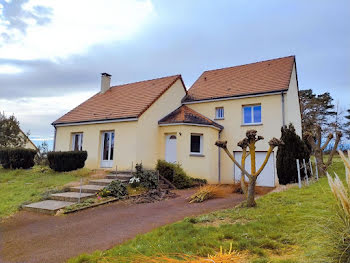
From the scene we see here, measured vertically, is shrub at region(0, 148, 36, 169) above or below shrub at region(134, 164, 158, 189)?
above

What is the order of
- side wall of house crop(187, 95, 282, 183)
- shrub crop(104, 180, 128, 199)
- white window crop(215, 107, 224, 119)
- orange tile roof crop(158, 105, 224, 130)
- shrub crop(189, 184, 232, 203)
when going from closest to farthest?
shrub crop(189, 184, 232, 203)
shrub crop(104, 180, 128, 199)
side wall of house crop(187, 95, 282, 183)
orange tile roof crop(158, 105, 224, 130)
white window crop(215, 107, 224, 119)

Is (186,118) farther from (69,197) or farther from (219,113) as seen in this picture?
(69,197)

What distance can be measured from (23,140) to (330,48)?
25.0 metres

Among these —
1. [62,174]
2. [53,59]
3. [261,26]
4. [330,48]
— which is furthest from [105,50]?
[330,48]

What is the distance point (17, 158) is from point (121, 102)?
299 inches

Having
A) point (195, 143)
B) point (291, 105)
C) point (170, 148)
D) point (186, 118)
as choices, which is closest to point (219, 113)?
point (186, 118)

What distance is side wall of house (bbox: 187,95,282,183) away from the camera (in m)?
14.5

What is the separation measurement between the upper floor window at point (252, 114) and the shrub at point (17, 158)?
1422 cm

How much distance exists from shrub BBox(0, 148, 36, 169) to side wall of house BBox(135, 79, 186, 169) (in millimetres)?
7671

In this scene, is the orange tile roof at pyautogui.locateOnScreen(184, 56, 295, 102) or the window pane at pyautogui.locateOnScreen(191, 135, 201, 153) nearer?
the window pane at pyautogui.locateOnScreen(191, 135, 201, 153)

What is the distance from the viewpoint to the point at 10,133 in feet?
70.3

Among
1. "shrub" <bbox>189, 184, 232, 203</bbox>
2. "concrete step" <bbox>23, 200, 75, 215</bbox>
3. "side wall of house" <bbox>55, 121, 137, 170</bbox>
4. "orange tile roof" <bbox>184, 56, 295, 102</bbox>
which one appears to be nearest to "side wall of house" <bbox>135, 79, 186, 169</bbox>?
"side wall of house" <bbox>55, 121, 137, 170</bbox>

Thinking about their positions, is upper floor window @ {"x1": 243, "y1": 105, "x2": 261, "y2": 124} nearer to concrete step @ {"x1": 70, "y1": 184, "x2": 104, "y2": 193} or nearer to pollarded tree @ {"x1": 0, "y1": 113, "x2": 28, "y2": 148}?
concrete step @ {"x1": 70, "y1": 184, "x2": 104, "y2": 193}

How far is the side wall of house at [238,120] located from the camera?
47.6 feet
